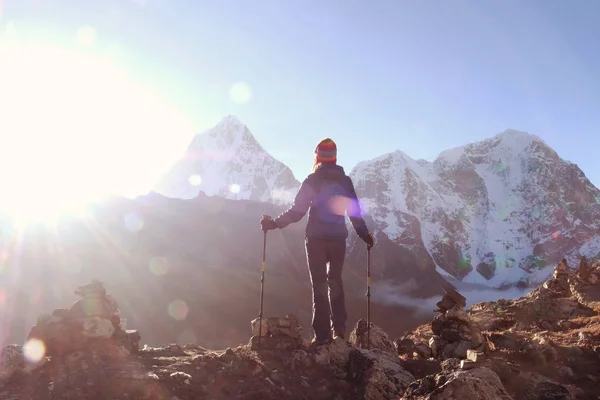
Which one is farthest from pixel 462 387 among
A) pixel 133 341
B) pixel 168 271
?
pixel 168 271

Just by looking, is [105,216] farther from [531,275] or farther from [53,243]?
[531,275]

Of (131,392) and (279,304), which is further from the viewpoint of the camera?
(279,304)

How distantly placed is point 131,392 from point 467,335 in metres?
5.57

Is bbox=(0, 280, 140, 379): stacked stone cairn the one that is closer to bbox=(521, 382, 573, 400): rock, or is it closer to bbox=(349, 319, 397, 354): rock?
bbox=(349, 319, 397, 354): rock

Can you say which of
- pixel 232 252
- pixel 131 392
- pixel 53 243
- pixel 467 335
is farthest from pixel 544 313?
pixel 232 252

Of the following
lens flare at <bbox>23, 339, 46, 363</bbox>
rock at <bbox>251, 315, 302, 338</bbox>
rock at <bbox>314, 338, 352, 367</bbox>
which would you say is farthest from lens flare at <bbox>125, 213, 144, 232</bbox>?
rock at <bbox>314, 338, 352, 367</bbox>

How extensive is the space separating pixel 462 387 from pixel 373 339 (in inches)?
177

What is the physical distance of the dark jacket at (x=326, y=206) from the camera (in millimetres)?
7703

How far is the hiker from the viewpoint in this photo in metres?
7.63

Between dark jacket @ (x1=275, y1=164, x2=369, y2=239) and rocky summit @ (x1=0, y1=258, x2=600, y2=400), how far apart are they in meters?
1.71

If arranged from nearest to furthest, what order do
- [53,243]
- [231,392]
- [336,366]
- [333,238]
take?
[231,392], [336,366], [333,238], [53,243]

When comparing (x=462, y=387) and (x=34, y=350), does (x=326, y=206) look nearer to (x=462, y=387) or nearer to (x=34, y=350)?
(x=462, y=387)

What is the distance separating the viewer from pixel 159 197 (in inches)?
3772

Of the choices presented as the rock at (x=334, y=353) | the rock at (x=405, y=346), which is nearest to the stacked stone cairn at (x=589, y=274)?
the rock at (x=405, y=346)
